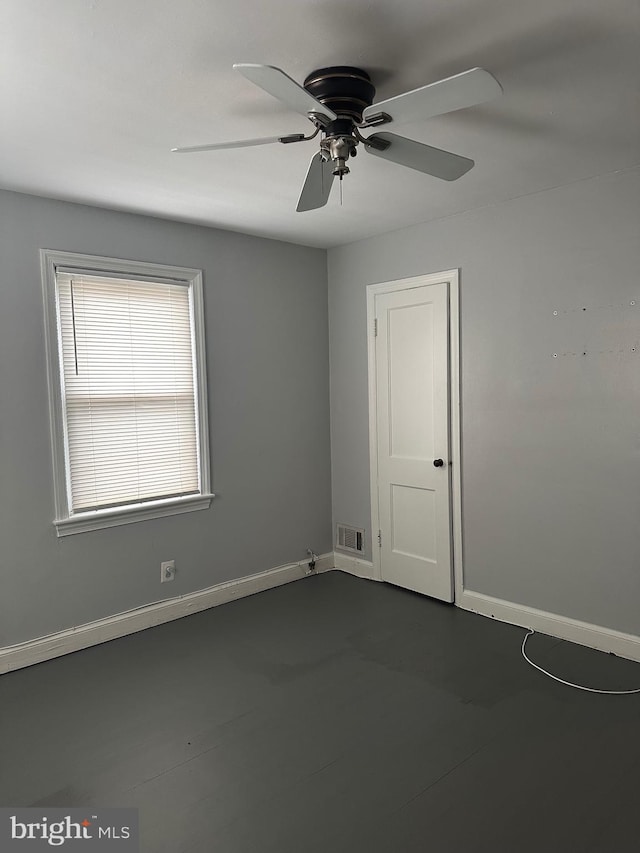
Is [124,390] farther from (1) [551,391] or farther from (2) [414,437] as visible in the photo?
(1) [551,391]

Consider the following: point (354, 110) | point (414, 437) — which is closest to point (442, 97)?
point (354, 110)

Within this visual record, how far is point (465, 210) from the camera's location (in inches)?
147

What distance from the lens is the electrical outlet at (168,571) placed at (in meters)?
3.79

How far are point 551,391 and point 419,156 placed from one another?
69.1 inches

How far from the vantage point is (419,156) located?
215cm

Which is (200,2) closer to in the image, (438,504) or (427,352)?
(427,352)

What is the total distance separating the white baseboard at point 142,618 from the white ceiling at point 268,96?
239 cm

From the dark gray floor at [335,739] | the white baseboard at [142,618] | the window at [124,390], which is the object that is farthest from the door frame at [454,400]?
the window at [124,390]

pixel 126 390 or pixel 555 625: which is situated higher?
pixel 126 390

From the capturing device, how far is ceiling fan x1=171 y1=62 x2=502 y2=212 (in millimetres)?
1629

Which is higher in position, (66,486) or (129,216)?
(129,216)

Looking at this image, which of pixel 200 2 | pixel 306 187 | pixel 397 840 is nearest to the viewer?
pixel 200 2

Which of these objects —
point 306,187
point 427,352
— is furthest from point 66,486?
point 427,352

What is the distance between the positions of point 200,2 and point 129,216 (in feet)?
7.01
